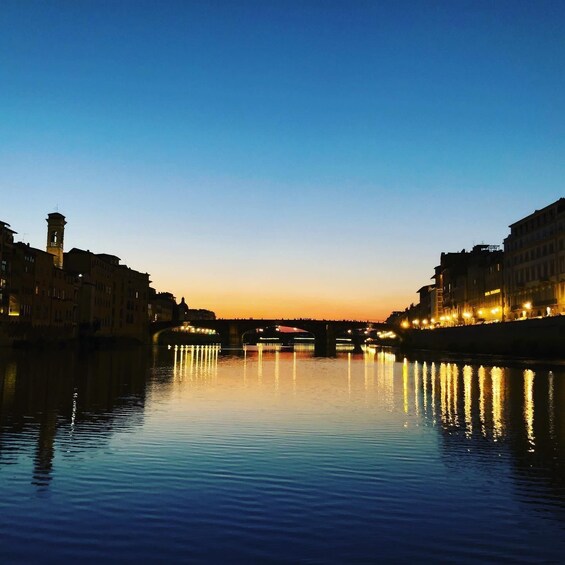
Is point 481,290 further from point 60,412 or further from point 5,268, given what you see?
point 60,412

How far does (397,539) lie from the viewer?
13.4 meters

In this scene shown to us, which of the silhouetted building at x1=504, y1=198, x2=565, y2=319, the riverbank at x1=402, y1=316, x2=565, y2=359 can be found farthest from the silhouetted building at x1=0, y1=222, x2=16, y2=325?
the silhouetted building at x1=504, y1=198, x2=565, y2=319

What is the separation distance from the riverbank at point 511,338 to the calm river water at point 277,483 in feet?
217

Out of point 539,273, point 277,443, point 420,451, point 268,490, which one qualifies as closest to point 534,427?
point 420,451

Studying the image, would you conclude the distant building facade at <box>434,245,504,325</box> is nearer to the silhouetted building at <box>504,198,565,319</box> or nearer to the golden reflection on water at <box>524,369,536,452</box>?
the silhouetted building at <box>504,198,565,319</box>

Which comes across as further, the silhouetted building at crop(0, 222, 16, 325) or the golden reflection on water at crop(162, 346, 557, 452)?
the silhouetted building at crop(0, 222, 16, 325)

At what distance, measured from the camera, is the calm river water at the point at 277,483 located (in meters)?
12.8

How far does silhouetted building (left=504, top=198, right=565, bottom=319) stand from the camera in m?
120

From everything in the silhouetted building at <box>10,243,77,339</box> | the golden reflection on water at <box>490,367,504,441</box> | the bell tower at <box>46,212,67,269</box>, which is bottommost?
the golden reflection on water at <box>490,367,504,441</box>

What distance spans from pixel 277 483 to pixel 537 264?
12496 centimetres

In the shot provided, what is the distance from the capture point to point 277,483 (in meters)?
18.2

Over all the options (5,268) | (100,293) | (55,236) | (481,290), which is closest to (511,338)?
(481,290)

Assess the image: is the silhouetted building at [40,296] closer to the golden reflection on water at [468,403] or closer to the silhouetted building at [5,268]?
the silhouetted building at [5,268]

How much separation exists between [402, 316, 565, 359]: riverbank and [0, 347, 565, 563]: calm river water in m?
66.1
